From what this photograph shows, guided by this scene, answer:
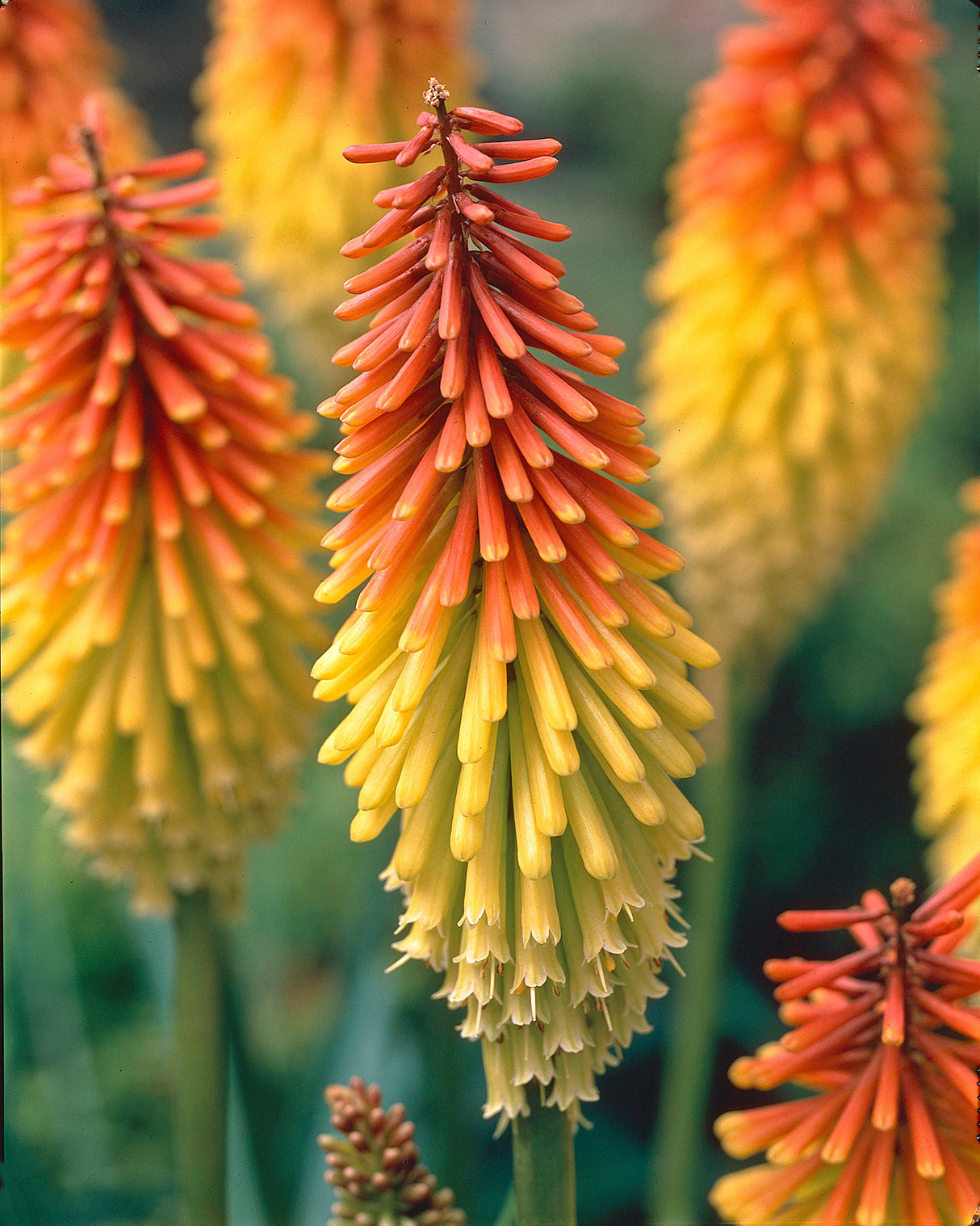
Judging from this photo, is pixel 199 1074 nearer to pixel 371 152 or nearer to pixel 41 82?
pixel 371 152

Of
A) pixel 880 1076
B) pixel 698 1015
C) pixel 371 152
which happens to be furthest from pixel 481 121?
pixel 698 1015

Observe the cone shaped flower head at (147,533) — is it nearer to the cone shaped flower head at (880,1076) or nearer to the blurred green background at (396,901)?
the blurred green background at (396,901)

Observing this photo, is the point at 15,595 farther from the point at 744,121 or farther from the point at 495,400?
the point at 744,121

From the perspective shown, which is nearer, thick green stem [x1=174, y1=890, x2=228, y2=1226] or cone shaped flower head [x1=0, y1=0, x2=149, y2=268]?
thick green stem [x1=174, y1=890, x2=228, y2=1226]

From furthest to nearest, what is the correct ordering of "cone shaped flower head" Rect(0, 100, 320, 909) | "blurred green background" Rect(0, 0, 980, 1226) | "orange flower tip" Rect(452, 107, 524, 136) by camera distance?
"blurred green background" Rect(0, 0, 980, 1226), "cone shaped flower head" Rect(0, 100, 320, 909), "orange flower tip" Rect(452, 107, 524, 136)

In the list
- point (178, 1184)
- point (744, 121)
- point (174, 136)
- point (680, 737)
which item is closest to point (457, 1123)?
point (178, 1184)

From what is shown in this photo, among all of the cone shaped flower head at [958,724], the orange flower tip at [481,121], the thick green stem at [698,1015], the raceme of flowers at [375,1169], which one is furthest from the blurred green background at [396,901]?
the orange flower tip at [481,121]

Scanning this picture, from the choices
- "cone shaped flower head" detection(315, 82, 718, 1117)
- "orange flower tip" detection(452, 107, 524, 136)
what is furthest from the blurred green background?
"orange flower tip" detection(452, 107, 524, 136)

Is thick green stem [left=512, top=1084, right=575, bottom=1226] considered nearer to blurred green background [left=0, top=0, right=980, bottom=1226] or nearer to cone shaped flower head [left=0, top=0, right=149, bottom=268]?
blurred green background [left=0, top=0, right=980, bottom=1226]
